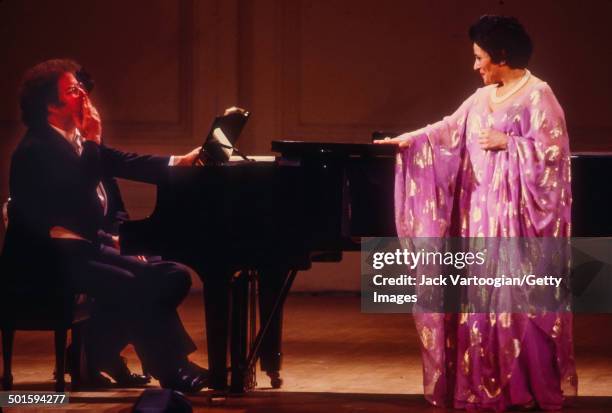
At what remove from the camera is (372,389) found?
4.63 m

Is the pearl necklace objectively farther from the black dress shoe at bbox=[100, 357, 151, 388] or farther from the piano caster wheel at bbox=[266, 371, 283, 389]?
the black dress shoe at bbox=[100, 357, 151, 388]

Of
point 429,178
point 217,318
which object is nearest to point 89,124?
point 217,318

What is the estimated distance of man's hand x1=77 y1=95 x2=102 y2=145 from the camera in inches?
186

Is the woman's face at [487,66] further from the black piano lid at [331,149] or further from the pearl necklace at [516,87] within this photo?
the black piano lid at [331,149]

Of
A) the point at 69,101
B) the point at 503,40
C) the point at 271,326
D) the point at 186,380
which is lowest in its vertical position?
the point at 186,380

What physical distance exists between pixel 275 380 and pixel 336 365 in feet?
1.94

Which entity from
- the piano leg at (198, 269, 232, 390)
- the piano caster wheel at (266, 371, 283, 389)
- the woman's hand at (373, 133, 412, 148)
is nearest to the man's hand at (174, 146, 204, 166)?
the piano leg at (198, 269, 232, 390)

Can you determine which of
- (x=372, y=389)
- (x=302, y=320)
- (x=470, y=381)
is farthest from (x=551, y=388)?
(x=302, y=320)

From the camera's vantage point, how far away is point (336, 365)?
5.21 metres

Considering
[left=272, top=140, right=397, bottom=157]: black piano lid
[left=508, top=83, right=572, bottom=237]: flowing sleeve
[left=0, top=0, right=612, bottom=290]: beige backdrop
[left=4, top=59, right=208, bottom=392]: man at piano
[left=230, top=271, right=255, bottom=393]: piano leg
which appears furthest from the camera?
[left=0, top=0, right=612, bottom=290]: beige backdrop

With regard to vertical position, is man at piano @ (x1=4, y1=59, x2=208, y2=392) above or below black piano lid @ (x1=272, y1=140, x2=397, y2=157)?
below

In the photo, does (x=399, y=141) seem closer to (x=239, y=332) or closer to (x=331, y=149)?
(x=331, y=149)

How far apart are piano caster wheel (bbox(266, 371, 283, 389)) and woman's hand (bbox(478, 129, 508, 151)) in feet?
4.21

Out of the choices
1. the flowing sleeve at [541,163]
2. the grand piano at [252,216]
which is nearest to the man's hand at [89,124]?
the grand piano at [252,216]
